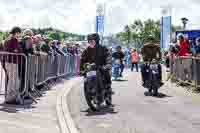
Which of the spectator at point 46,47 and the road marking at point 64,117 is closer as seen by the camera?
the road marking at point 64,117

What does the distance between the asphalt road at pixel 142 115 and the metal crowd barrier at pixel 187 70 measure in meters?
0.97

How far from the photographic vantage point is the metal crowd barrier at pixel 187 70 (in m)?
16.7

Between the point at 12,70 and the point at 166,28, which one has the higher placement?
the point at 166,28

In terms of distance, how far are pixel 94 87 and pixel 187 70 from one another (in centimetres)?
670

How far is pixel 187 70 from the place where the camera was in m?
18.0

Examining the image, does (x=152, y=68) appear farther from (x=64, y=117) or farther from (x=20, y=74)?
(x=64, y=117)

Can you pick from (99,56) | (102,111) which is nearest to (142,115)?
(102,111)

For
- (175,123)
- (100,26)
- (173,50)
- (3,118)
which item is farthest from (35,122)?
(100,26)

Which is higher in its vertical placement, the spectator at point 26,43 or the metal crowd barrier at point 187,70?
the spectator at point 26,43

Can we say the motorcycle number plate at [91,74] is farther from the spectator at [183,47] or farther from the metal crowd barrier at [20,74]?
the spectator at [183,47]

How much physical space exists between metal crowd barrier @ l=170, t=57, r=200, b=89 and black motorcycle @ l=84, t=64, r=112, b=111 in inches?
203

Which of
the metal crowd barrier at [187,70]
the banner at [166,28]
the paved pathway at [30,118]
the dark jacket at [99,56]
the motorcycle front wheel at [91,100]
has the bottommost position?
the paved pathway at [30,118]

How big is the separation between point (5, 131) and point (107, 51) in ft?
13.2

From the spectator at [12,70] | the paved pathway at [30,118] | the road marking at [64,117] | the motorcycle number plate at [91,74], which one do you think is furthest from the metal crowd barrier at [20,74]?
the motorcycle number plate at [91,74]
